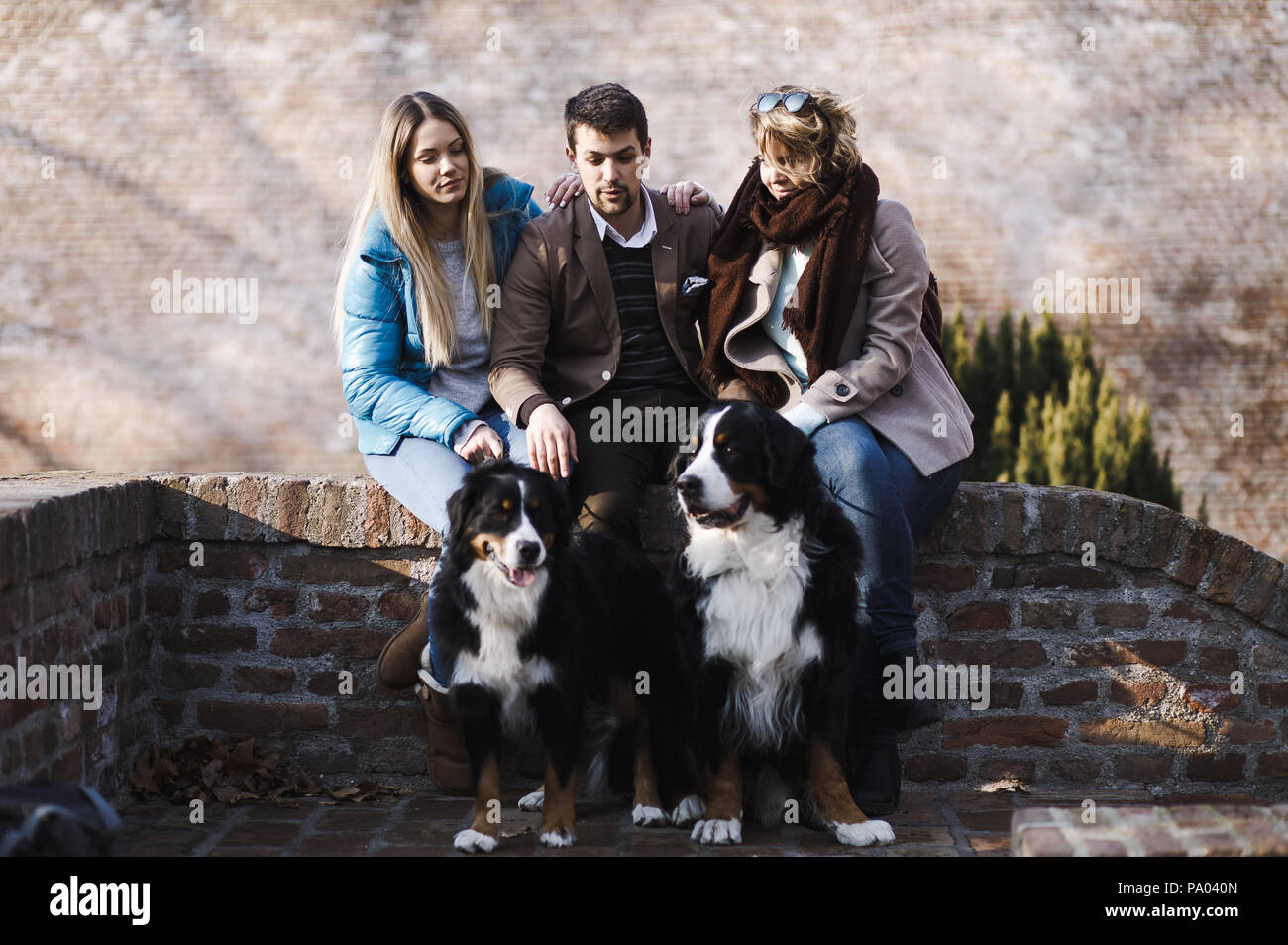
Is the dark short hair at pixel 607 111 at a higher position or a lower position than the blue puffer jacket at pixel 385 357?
higher

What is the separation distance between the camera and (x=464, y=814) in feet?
11.4

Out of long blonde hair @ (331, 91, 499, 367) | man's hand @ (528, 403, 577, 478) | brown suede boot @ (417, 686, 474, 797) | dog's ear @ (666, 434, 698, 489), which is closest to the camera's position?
dog's ear @ (666, 434, 698, 489)

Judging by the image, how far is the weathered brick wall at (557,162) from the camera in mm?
8648

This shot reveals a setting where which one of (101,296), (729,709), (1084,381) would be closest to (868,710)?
(729,709)

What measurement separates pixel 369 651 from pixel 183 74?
22.7 ft

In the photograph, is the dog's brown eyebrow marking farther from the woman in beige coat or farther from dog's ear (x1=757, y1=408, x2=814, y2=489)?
the woman in beige coat

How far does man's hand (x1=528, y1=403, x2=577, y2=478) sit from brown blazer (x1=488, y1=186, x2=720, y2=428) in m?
0.22

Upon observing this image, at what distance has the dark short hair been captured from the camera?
11.5ft

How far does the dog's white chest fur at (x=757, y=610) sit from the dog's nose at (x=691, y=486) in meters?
0.14

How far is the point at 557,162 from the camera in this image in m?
9.16

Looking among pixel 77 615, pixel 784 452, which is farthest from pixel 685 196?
pixel 77 615

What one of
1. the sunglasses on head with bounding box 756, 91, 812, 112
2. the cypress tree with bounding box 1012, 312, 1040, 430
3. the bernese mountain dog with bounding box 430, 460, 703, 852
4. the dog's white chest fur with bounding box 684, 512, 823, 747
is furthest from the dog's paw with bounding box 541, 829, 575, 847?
the cypress tree with bounding box 1012, 312, 1040, 430

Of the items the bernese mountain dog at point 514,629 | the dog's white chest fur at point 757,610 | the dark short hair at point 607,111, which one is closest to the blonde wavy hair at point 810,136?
the dark short hair at point 607,111

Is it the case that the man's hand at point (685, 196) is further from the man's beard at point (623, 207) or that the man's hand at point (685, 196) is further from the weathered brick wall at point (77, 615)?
the weathered brick wall at point (77, 615)
